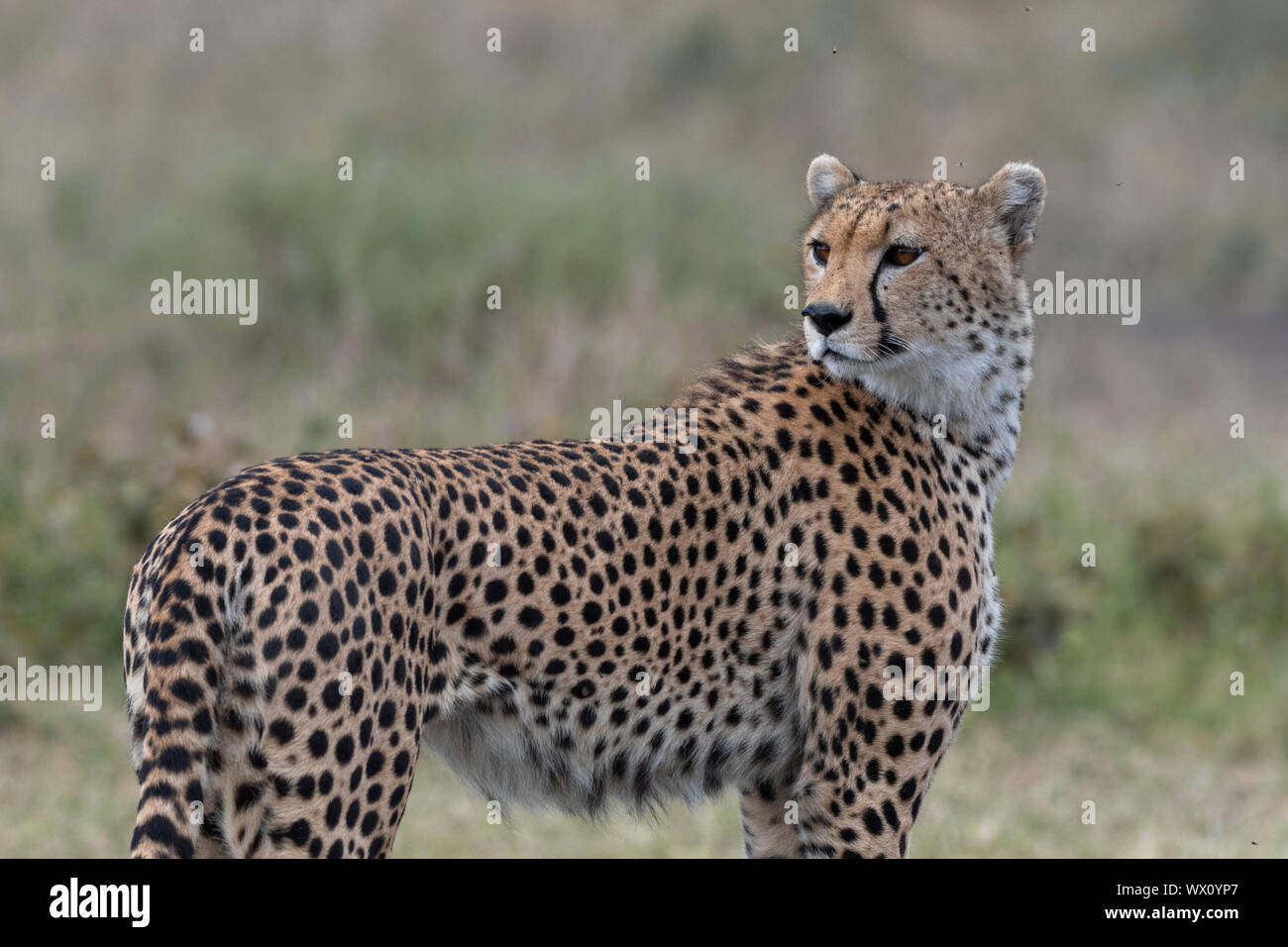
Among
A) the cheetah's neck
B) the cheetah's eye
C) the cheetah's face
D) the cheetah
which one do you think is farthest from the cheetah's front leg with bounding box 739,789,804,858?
the cheetah's eye

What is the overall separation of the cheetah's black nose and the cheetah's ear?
55 cm

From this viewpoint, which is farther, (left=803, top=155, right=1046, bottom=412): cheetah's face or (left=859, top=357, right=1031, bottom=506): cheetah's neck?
(left=859, top=357, right=1031, bottom=506): cheetah's neck

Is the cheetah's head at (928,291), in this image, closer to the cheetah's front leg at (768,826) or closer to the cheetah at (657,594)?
the cheetah at (657,594)

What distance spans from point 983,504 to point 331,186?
8.30 metres

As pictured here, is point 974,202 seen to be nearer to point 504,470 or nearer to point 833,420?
point 833,420

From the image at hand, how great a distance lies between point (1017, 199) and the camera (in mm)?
3926

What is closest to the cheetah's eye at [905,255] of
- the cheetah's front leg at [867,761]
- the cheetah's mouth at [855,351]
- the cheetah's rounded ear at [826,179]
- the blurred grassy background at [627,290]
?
the cheetah's mouth at [855,351]

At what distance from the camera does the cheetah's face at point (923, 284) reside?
368cm

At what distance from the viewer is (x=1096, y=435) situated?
366 inches

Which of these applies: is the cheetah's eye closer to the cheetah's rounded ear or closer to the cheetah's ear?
the cheetah's ear

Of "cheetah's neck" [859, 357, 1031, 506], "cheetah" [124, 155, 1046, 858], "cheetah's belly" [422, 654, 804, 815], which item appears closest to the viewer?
"cheetah" [124, 155, 1046, 858]

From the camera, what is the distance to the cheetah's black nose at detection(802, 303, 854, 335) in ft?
11.9

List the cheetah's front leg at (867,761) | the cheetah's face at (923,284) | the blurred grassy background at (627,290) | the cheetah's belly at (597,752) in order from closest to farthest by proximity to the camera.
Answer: the cheetah's belly at (597,752)
the cheetah's front leg at (867,761)
the cheetah's face at (923,284)
the blurred grassy background at (627,290)

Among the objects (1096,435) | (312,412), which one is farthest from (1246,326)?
(312,412)
